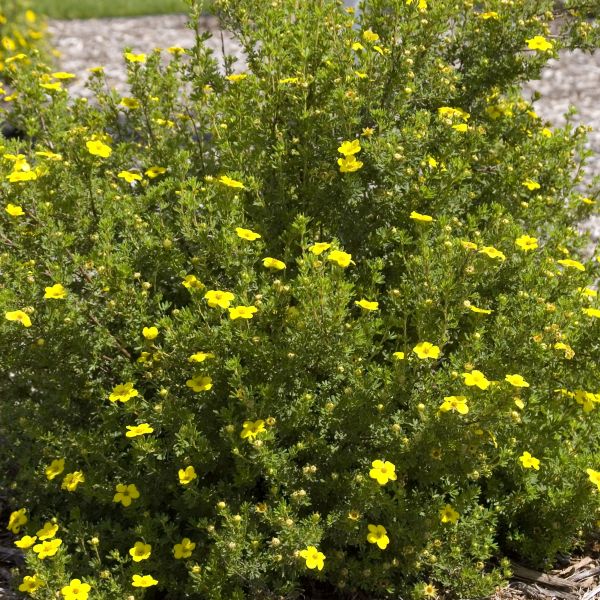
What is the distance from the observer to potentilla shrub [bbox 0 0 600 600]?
2.69m

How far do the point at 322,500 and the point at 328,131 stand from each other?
1.51 m

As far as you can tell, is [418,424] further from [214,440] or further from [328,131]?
[328,131]

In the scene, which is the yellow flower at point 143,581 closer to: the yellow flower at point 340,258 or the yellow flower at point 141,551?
the yellow flower at point 141,551

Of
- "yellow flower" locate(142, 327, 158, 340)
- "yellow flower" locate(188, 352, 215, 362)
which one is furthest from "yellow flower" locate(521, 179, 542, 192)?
"yellow flower" locate(142, 327, 158, 340)

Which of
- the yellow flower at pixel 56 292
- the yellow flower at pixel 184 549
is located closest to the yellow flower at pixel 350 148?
the yellow flower at pixel 56 292

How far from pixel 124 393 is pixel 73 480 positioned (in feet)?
1.43

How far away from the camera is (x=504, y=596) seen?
3.19 metres

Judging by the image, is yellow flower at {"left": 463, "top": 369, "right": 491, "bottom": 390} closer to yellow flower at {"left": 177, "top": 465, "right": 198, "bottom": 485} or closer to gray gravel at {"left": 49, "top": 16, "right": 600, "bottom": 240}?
yellow flower at {"left": 177, "top": 465, "right": 198, "bottom": 485}

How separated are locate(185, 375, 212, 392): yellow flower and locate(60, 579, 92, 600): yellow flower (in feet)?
2.51

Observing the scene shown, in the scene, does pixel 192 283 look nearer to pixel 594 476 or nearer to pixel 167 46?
pixel 594 476

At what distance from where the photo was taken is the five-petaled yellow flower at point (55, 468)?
2955 mm

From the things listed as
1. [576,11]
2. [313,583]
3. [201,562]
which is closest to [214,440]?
[201,562]

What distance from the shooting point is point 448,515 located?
2820mm

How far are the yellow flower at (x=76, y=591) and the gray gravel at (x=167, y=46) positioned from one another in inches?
189
